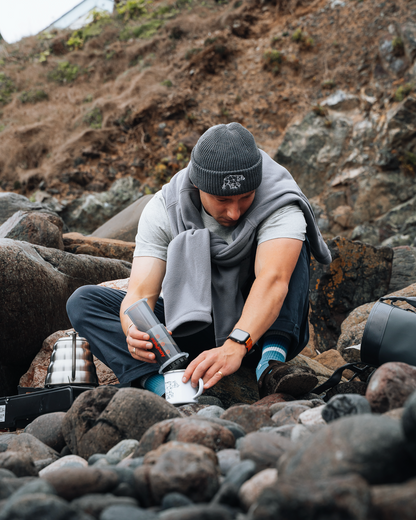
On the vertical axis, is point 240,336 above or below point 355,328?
above

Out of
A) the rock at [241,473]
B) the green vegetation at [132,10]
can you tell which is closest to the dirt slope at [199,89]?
the green vegetation at [132,10]

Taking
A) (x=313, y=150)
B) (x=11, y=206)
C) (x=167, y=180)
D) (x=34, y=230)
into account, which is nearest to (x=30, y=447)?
(x=34, y=230)

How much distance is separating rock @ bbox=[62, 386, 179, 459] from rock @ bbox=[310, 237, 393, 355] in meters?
3.69

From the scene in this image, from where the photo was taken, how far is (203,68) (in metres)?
12.4

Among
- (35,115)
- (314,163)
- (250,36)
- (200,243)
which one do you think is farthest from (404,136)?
(35,115)

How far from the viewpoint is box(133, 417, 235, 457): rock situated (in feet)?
4.74

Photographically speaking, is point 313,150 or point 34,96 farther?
point 34,96

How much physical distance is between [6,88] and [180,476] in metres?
17.6

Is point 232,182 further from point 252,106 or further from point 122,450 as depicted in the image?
point 252,106

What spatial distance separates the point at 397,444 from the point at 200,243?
189 centimetres

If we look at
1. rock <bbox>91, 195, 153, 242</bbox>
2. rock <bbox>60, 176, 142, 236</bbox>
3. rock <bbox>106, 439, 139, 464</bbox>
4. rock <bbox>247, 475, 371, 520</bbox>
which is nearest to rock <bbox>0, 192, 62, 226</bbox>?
rock <bbox>91, 195, 153, 242</bbox>

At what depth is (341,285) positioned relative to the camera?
5.28 metres

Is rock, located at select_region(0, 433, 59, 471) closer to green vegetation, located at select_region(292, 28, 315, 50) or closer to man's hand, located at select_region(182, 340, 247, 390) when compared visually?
man's hand, located at select_region(182, 340, 247, 390)

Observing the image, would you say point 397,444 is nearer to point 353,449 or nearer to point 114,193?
point 353,449
